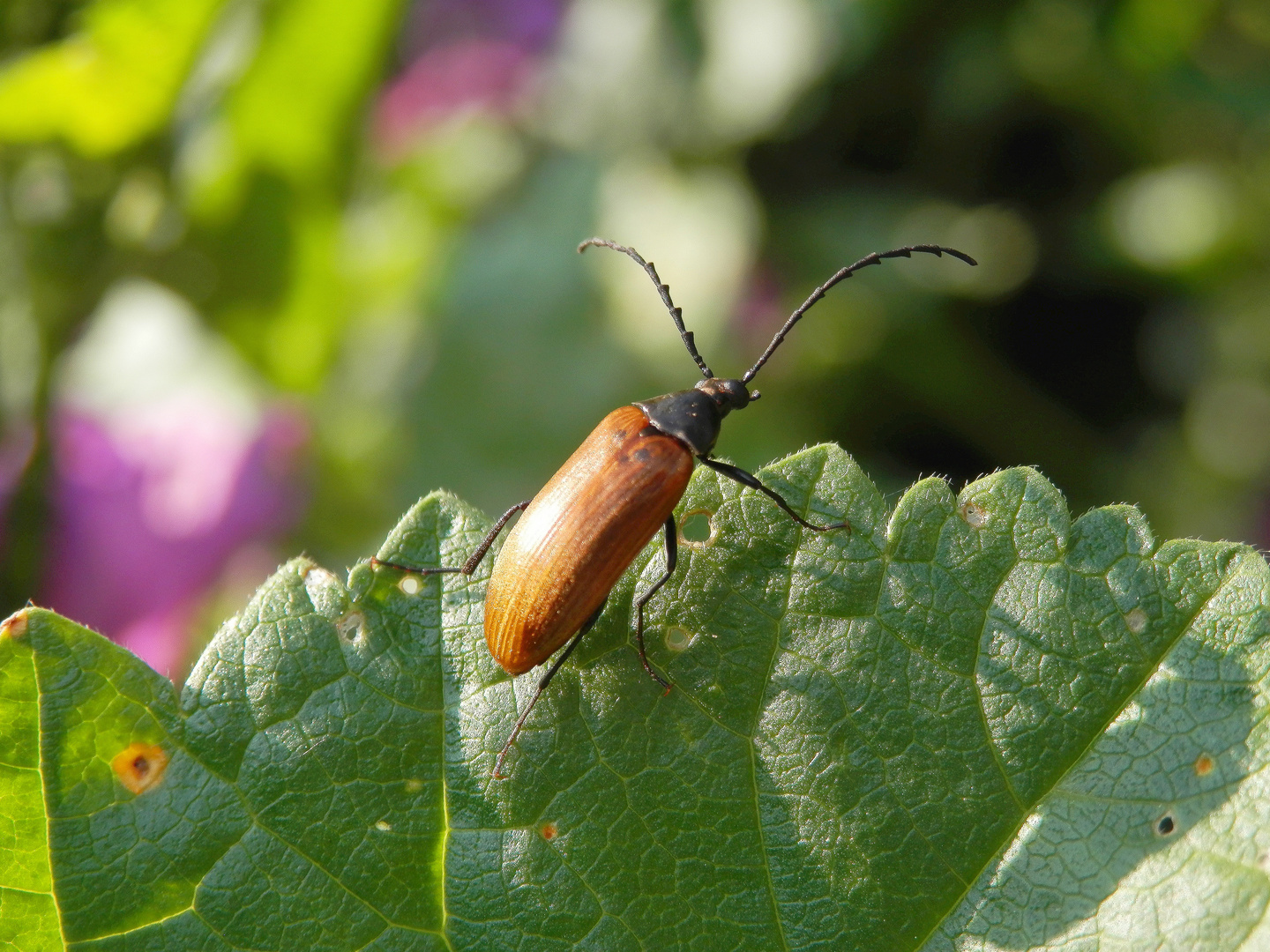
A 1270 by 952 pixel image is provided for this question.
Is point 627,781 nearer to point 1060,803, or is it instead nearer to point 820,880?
point 820,880

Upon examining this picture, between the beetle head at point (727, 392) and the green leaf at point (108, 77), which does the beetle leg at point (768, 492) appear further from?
the green leaf at point (108, 77)

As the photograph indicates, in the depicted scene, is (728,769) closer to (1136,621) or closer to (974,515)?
(974,515)

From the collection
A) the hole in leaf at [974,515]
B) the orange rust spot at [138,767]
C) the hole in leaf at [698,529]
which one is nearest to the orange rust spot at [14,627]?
the orange rust spot at [138,767]

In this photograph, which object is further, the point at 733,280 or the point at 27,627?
the point at 733,280

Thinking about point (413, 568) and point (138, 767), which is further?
point (413, 568)

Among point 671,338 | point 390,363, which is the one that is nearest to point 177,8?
point 390,363

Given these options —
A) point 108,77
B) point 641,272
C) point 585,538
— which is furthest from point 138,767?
point 641,272

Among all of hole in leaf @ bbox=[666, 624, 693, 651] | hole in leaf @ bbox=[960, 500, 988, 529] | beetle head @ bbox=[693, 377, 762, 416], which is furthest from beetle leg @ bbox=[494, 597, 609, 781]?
Result: beetle head @ bbox=[693, 377, 762, 416]
